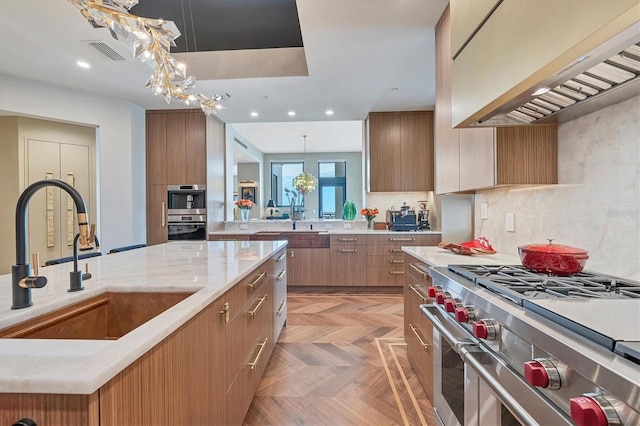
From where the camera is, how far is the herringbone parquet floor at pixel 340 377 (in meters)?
1.80

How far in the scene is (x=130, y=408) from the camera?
690 mm

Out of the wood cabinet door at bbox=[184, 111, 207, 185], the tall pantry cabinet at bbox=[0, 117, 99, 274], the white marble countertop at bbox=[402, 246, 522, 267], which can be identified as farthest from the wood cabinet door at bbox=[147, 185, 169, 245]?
the white marble countertop at bbox=[402, 246, 522, 267]

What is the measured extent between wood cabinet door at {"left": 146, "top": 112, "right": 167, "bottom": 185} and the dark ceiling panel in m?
1.43

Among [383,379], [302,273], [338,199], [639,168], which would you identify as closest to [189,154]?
[302,273]

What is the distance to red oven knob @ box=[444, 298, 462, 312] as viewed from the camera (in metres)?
1.21

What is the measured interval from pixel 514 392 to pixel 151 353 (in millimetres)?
944

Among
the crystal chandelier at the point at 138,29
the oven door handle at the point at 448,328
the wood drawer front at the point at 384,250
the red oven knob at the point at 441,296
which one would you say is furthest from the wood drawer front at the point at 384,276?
the crystal chandelier at the point at 138,29

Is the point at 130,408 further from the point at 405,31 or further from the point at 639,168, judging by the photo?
the point at 405,31

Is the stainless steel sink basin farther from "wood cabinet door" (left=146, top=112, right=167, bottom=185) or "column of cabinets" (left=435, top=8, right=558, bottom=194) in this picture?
"wood cabinet door" (left=146, top=112, right=167, bottom=185)

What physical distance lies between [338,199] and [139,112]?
634 centimetres

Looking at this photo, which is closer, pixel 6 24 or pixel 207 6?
pixel 6 24

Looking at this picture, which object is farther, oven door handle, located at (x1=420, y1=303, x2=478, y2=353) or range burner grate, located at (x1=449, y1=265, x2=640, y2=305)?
oven door handle, located at (x1=420, y1=303, x2=478, y2=353)

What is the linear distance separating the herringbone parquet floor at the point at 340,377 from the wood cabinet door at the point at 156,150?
3030 millimetres

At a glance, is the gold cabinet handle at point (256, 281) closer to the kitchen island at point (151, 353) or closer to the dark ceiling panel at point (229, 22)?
the kitchen island at point (151, 353)
